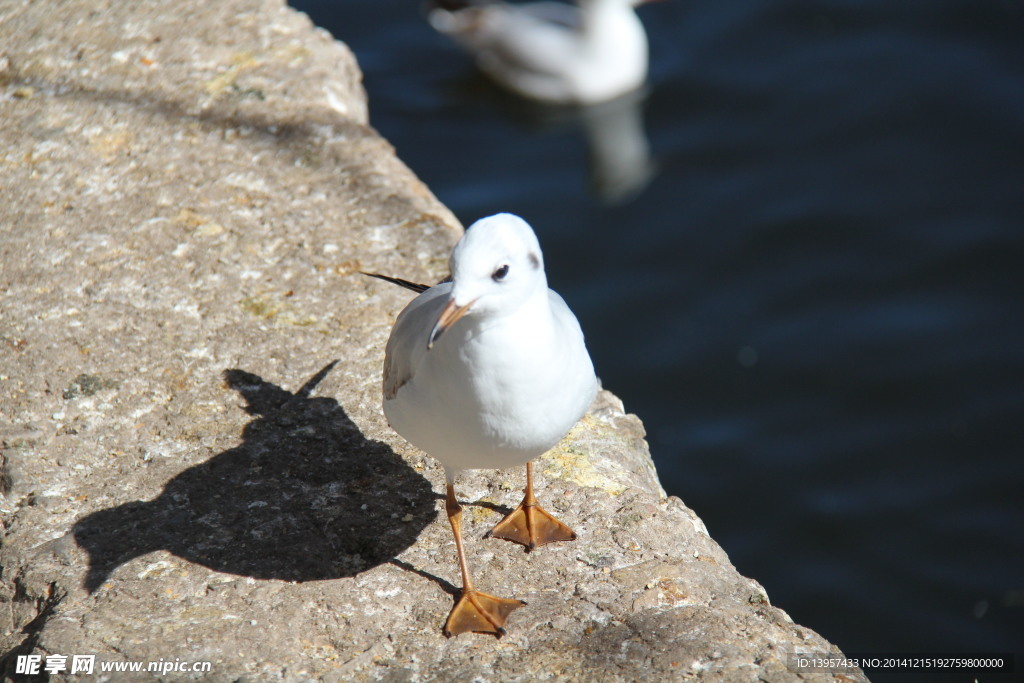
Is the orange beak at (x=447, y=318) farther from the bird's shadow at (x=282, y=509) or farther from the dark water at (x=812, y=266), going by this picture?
the dark water at (x=812, y=266)

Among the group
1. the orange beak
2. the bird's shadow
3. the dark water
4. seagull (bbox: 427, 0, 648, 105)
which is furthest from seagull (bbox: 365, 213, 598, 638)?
seagull (bbox: 427, 0, 648, 105)

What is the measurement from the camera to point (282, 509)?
303 cm

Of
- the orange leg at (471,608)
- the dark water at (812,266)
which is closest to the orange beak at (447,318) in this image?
the orange leg at (471,608)

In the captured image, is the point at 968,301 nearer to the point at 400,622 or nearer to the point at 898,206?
the point at 898,206

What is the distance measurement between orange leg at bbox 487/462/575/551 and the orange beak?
Result: 2.69 feet

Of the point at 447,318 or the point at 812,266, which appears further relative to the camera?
the point at 812,266

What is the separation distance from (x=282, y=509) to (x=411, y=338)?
2.24 feet

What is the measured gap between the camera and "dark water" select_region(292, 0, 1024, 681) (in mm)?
5398

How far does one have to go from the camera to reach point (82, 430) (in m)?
3.20

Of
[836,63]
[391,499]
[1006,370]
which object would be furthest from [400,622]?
[836,63]

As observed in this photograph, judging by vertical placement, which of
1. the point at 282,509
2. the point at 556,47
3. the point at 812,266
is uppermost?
the point at 282,509

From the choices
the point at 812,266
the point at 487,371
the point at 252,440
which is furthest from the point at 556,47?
the point at 487,371

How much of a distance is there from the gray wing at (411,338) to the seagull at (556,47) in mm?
5797

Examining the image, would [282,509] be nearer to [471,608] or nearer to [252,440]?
[252,440]
